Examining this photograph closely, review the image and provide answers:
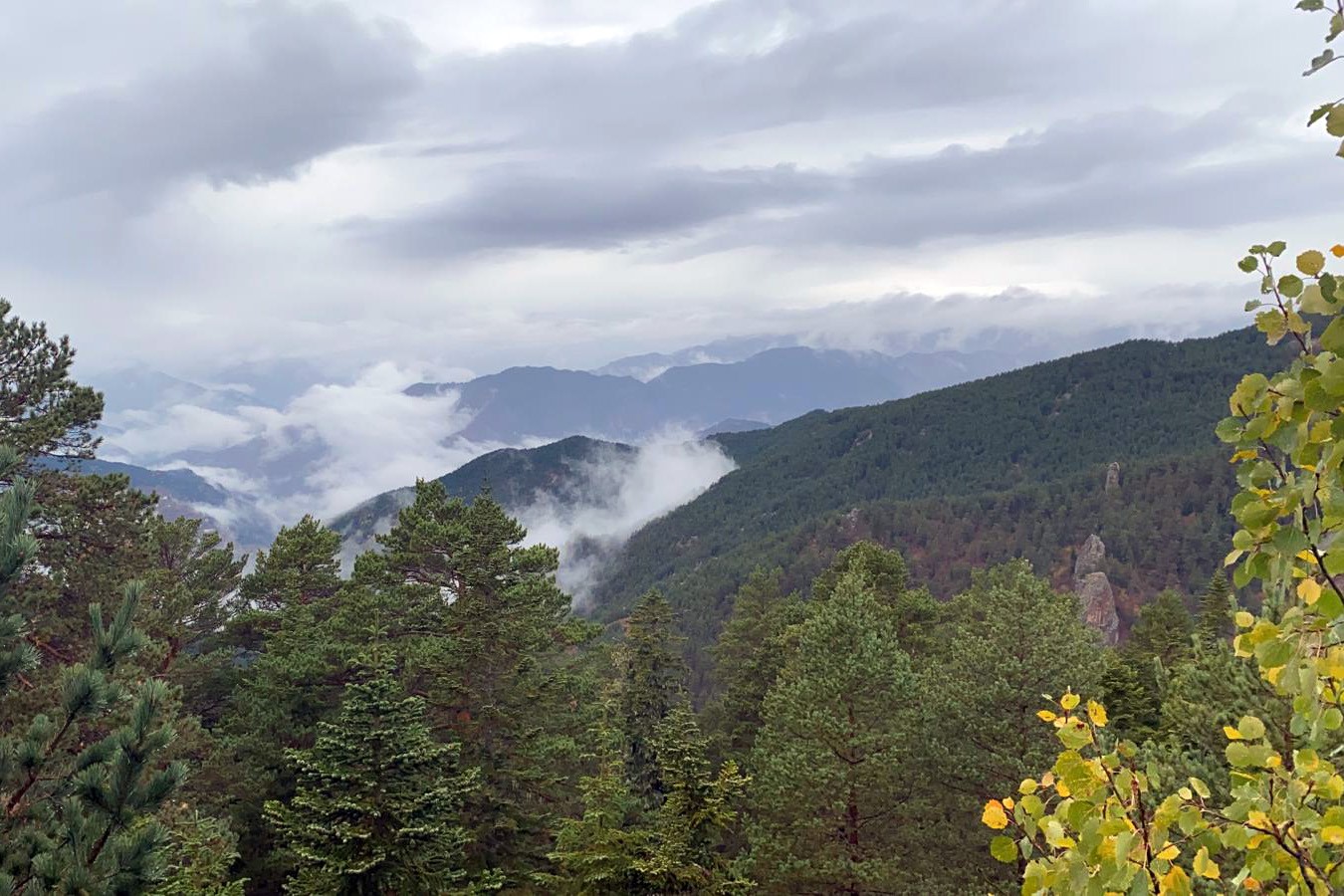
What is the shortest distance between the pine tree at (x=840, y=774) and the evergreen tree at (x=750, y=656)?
11052mm

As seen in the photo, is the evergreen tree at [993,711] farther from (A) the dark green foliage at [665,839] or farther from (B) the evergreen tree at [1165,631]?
(B) the evergreen tree at [1165,631]

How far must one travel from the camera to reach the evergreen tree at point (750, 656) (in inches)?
1294

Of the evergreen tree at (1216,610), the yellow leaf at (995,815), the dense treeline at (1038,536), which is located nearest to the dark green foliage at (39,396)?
the yellow leaf at (995,815)

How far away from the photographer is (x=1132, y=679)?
2952 cm

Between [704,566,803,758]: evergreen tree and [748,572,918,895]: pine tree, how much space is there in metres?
11.1

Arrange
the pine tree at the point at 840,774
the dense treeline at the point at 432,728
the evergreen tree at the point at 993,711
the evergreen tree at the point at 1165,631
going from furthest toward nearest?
the evergreen tree at the point at 1165,631, the pine tree at the point at 840,774, the evergreen tree at the point at 993,711, the dense treeline at the point at 432,728

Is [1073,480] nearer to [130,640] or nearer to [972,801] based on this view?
[972,801]

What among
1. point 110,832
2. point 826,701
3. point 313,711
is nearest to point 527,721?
point 313,711

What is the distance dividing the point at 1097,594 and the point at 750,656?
9503cm

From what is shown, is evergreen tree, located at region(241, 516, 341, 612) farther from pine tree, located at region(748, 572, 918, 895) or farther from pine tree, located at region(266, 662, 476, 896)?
pine tree, located at region(748, 572, 918, 895)

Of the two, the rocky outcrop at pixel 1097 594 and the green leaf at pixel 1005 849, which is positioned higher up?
the green leaf at pixel 1005 849

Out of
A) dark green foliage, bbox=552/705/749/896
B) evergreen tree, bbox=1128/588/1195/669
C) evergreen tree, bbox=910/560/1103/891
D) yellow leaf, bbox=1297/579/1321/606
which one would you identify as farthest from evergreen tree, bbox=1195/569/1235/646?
yellow leaf, bbox=1297/579/1321/606

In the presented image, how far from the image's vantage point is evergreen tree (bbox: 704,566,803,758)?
1294 inches

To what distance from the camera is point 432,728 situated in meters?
20.1
